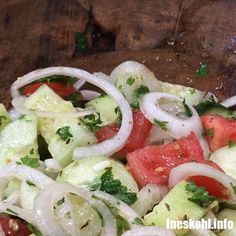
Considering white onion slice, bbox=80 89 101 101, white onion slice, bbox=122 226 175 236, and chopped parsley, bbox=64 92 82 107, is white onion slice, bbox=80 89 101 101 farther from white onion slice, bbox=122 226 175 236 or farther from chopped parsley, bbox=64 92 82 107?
white onion slice, bbox=122 226 175 236

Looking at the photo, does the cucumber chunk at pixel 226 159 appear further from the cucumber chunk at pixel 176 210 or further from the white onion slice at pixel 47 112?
the white onion slice at pixel 47 112

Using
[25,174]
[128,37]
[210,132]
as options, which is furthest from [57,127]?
[128,37]

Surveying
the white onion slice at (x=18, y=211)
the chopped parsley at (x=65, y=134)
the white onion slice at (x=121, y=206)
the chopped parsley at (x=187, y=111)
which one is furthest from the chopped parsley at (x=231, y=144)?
the white onion slice at (x=18, y=211)

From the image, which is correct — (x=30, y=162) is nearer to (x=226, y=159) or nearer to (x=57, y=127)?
(x=57, y=127)

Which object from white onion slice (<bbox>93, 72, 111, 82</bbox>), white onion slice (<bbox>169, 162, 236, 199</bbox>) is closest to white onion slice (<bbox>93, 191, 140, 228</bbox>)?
white onion slice (<bbox>169, 162, 236, 199</bbox>)

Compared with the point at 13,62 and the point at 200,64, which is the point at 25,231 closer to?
the point at 13,62

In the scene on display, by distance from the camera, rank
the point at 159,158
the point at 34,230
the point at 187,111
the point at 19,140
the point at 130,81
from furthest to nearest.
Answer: the point at 130,81
the point at 187,111
the point at 19,140
the point at 159,158
the point at 34,230
